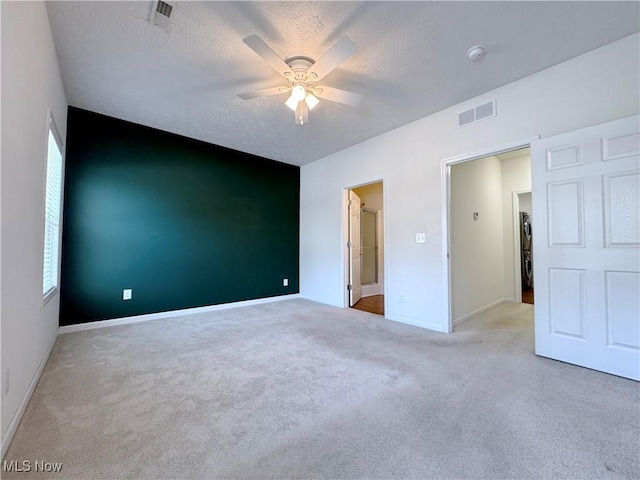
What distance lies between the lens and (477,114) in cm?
296

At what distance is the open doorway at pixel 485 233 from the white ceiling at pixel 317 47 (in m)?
1.08

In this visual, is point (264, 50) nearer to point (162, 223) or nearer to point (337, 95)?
point (337, 95)

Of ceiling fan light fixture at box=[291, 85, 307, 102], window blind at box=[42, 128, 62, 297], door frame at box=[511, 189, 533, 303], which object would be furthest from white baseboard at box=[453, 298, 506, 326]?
window blind at box=[42, 128, 62, 297]

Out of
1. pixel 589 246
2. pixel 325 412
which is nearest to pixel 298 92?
pixel 325 412

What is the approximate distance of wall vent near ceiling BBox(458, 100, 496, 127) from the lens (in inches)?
112

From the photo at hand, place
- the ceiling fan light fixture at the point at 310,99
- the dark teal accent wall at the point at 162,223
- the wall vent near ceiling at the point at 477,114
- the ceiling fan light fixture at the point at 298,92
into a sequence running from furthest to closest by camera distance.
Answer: the dark teal accent wall at the point at 162,223, the wall vent near ceiling at the point at 477,114, the ceiling fan light fixture at the point at 310,99, the ceiling fan light fixture at the point at 298,92

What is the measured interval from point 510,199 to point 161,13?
557cm

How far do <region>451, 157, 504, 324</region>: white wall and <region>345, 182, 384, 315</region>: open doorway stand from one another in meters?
1.45

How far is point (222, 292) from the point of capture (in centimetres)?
442

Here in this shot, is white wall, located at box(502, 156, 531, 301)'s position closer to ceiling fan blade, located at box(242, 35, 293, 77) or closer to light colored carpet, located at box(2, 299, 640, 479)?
light colored carpet, located at box(2, 299, 640, 479)

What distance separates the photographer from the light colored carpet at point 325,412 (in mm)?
1258

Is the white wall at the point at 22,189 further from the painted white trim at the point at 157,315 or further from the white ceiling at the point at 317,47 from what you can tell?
the painted white trim at the point at 157,315

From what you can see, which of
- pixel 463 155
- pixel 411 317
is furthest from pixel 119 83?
pixel 411 317
